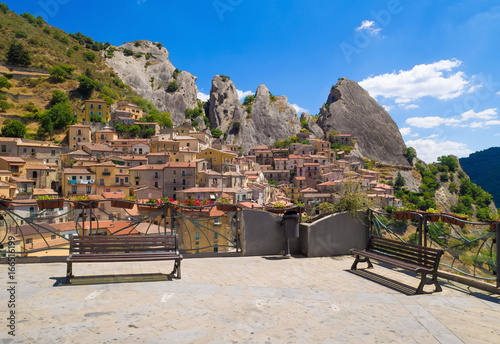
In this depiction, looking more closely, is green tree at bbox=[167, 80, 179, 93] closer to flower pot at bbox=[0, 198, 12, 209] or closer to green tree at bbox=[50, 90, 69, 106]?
green tree at bbox=[50, 90, 69, 106]

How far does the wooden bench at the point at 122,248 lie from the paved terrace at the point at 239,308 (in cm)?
42

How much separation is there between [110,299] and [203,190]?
42.0m

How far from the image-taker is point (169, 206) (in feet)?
24.1

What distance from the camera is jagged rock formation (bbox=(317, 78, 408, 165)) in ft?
360

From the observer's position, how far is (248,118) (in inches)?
4525

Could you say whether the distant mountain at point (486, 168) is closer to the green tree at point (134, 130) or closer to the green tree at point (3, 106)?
the green tree at point (134, 130)

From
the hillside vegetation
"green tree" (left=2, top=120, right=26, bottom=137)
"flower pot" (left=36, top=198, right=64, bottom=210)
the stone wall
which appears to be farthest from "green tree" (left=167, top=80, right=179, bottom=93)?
the stone wall

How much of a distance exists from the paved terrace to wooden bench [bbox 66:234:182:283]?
16.6 inches

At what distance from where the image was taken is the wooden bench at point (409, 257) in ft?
16.8

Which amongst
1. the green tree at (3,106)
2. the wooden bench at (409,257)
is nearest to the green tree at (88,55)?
the green tree at (3,106)

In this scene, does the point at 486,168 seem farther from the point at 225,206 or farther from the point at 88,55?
the point at 88,55

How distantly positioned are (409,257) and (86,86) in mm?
95865

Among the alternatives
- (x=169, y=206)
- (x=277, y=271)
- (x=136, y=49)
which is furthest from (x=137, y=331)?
(x=136, y=49)

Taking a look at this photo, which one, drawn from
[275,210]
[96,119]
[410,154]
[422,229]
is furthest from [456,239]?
[410,154]
